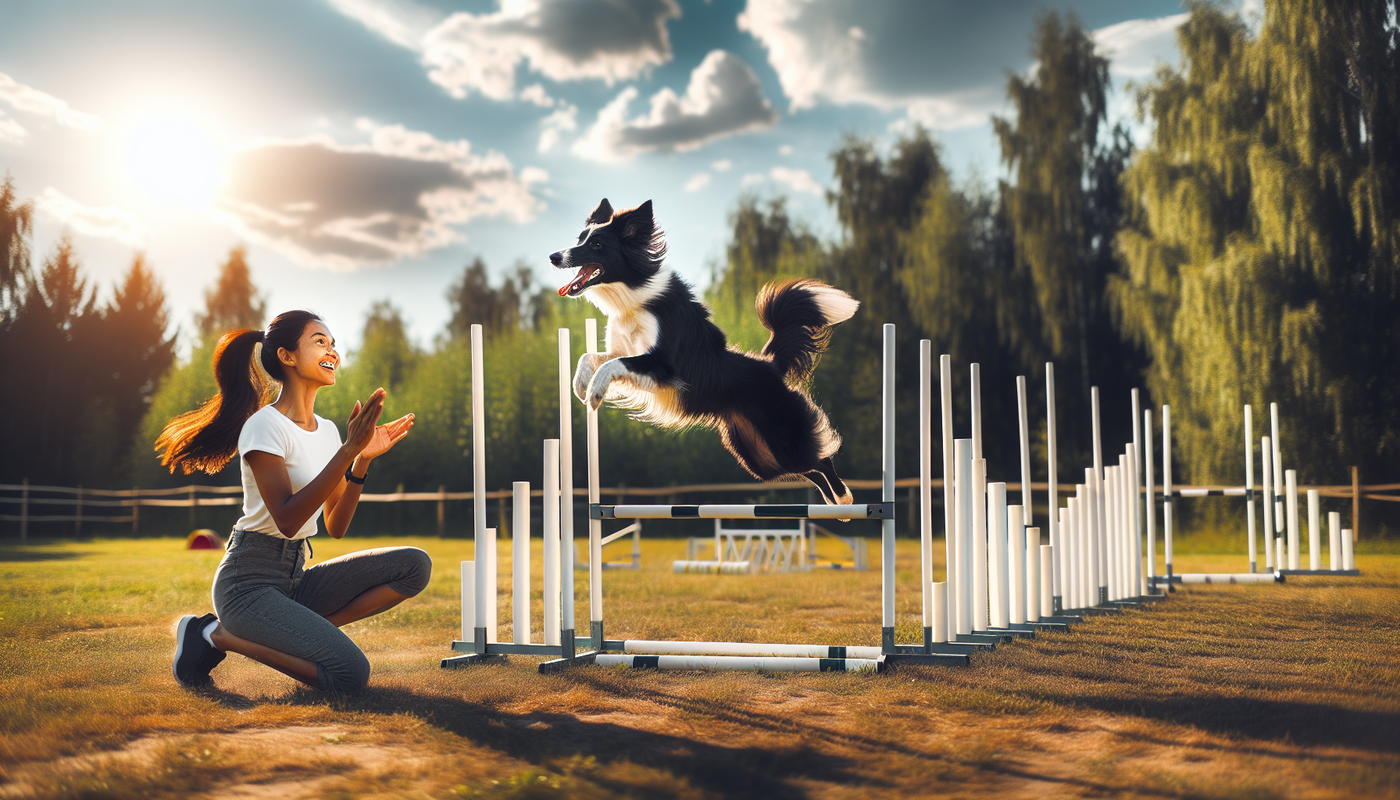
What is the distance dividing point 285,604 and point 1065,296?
1592 centimetres

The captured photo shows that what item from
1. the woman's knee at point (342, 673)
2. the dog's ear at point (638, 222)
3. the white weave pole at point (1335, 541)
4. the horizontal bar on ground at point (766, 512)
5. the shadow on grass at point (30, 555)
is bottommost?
the shadow on grass at point (30, 555)

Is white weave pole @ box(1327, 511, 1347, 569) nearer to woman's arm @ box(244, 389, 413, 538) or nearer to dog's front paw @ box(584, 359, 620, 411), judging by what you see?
dog's front paw @ box(584, 359, 620, 411)

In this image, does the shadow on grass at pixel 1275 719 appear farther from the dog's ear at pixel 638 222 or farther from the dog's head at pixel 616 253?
the dog's ear at pixel 638 222

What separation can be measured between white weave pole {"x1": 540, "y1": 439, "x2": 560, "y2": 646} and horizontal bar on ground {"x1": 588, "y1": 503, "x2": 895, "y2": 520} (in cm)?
27

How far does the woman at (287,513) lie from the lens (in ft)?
10.1

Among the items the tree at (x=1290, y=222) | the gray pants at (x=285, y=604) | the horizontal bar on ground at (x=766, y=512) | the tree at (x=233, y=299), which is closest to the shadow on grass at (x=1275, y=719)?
the horizontal bar on ground at (x=766, y=512)

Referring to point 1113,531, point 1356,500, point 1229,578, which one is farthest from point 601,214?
point 1356,500

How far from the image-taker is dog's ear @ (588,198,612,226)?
11.8 feet

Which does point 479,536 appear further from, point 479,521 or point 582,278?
point 582,278

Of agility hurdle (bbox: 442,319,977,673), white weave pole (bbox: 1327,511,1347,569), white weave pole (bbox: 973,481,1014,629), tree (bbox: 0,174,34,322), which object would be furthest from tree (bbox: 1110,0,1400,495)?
tree (bbox: 0,174,34,322)

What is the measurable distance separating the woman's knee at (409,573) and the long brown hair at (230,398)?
754mm

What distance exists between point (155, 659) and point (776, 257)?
727 inches

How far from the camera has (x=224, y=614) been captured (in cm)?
316

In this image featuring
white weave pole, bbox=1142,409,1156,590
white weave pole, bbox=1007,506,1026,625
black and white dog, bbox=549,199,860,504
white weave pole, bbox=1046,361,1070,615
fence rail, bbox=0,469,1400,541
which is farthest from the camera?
fence rail, bbox=0,469,1400,541
